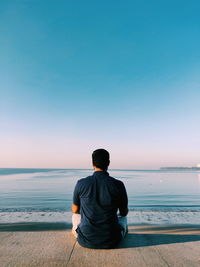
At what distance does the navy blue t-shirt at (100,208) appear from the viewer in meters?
3.64

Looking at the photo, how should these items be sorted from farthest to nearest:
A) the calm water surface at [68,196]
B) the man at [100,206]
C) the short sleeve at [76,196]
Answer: the calm water surface at [68,196] → the short sleeve at [76,196] → the man at [100,206]

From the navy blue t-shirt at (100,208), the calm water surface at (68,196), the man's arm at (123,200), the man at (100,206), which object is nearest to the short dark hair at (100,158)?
the man at (100,206)

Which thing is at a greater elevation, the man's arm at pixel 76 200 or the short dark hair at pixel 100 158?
the short dark hair at pixel 100 158

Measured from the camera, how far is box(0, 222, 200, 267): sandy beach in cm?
331

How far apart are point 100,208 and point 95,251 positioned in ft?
2.46

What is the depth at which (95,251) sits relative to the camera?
3670 mm

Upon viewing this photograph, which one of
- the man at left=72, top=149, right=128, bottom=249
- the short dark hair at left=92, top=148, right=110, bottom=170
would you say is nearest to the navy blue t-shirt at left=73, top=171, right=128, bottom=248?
the man at left=72, top=149, right=128, bottom=249

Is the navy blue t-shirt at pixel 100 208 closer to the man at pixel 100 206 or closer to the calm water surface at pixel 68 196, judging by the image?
the man at pixel 100 206

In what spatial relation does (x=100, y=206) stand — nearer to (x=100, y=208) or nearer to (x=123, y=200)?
(x=100, y=208)

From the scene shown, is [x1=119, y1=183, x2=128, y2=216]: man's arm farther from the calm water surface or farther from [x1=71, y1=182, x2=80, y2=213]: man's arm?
the calm water surface

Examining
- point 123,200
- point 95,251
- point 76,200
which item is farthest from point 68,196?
point 123,200

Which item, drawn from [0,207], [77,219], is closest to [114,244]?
[77,219]

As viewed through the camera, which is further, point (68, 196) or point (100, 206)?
point (68, 196)

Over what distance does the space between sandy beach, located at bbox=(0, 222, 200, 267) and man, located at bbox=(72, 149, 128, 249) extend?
0.20 meters
